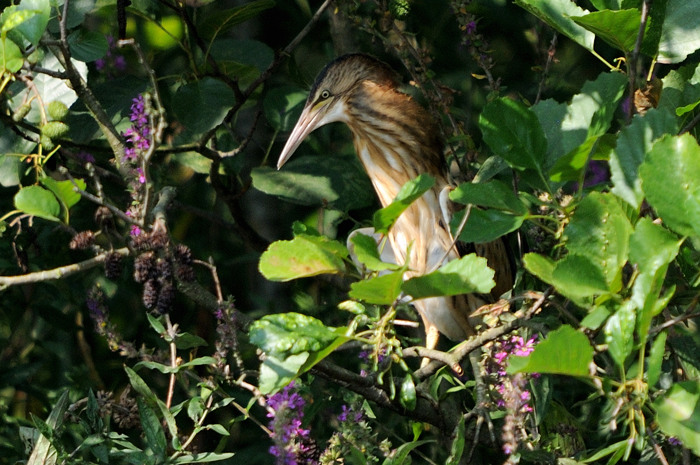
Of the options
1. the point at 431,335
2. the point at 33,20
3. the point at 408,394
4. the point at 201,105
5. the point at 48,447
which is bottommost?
the point at 431,335

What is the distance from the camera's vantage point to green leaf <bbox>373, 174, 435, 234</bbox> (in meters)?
1.09

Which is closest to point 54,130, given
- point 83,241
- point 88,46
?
point 88,46

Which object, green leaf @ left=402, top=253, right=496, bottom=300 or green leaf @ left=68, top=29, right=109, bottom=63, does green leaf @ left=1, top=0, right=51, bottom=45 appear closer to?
green leaf @ left=68, top=29, right=109, bottom=63

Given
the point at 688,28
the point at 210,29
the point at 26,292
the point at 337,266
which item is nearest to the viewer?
the point at 337,266

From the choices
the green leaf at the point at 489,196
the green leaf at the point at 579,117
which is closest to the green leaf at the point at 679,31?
the green leaf at the point at 579,117

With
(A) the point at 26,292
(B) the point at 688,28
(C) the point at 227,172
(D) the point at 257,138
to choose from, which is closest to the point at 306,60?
(D) the point at 257,138

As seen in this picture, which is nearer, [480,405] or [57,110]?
[480,405]

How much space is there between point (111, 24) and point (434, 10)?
0.81 meters

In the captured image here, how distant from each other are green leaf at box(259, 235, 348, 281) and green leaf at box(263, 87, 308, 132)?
1315 mm

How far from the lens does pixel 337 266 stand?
3.74 feet

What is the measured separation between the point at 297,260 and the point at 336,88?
150 centimetres

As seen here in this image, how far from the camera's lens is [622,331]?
97 cm

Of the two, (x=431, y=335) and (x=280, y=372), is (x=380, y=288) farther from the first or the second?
(x=431, y=335)

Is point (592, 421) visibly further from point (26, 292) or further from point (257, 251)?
point (26, 292)
